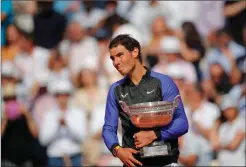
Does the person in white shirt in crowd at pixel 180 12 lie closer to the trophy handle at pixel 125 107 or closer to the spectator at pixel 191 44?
the spectator at pixel 191 44

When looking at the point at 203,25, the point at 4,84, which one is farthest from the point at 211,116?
the point at 4,84

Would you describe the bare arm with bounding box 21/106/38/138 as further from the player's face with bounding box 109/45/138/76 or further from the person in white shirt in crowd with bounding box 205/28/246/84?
the player's face with bounding box 109/45/138/76

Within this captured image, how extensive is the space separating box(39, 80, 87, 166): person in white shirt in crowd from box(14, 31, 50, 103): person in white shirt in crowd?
50cm

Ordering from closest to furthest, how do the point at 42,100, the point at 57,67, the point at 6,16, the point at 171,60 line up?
1. the point at 171,60
2. the point at 42,100
3. the point at 57,67
4. the point at 6,16

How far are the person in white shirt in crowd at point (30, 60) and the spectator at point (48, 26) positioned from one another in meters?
0.11

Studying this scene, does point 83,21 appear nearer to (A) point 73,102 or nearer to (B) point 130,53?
(A) point 73,102

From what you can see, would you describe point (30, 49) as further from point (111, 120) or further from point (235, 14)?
point (111, 120)

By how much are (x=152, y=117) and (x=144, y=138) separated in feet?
0.51

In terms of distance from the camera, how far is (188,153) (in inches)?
376

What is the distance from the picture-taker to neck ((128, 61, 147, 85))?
4.80m

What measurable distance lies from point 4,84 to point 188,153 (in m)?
2.81

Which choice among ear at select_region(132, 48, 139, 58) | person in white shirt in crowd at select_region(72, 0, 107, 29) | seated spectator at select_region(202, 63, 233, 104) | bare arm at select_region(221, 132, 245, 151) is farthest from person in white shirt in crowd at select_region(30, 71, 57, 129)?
ear at select_region(132, 48, 139, 58)

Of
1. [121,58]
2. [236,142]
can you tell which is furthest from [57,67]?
[121,58]

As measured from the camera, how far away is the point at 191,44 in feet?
33.6
